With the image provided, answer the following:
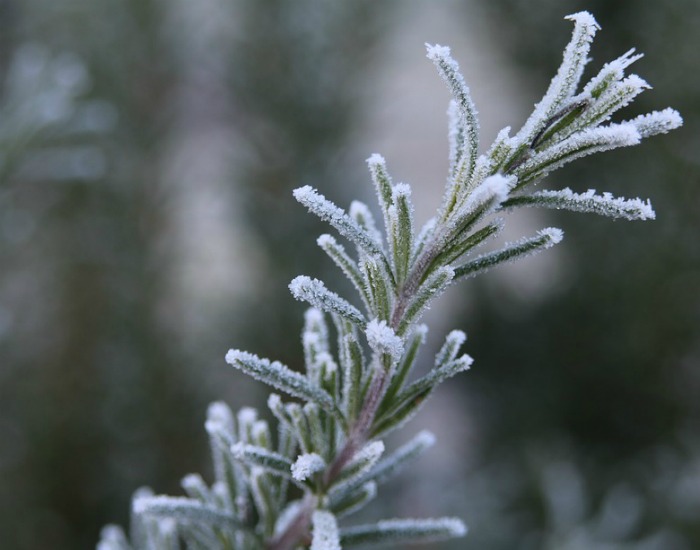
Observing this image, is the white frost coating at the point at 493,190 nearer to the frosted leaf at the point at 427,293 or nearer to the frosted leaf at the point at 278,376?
the frosted leaf at the point at 427,293

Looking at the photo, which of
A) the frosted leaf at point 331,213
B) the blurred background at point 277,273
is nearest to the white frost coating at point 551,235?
the frosted leaf at point 331,213

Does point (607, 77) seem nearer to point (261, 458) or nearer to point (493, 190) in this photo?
point (493, 190)

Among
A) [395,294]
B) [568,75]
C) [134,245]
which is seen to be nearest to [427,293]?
[395,294]

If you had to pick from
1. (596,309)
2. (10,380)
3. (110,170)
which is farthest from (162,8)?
(596,309)

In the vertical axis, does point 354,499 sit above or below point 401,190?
below

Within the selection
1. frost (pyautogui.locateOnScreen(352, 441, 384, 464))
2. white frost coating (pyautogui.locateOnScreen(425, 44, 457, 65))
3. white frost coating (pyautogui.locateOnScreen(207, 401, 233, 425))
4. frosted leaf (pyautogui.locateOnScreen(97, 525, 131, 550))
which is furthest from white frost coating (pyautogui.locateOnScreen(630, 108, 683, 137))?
frosted leaf (pyautogui.locateOnScreen(97, 525, 131, 550))
